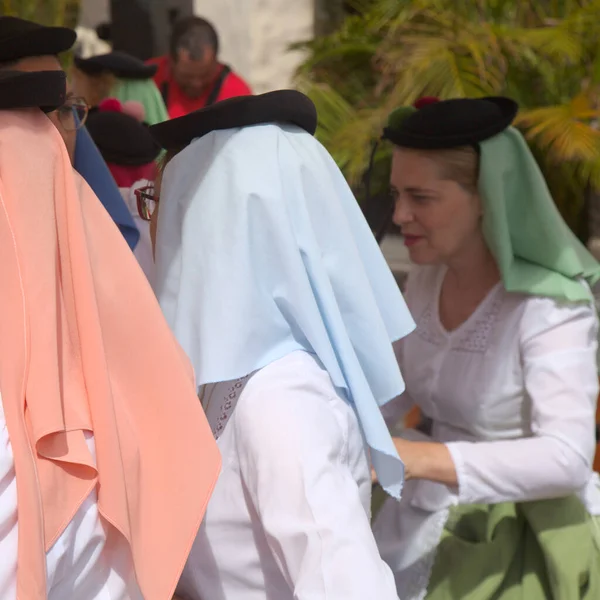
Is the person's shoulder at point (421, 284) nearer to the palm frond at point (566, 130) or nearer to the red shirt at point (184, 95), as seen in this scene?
the palm frond at point (566, 130)

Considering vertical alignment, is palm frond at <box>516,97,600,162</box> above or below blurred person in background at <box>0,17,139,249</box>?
below

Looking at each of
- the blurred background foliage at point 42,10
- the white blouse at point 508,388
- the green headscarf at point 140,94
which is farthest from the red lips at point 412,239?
the blurred background foliage at point 42,10

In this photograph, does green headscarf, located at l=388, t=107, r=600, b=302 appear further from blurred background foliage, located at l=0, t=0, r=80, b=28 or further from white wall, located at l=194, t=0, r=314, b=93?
white wall, located at l=194, t=0, r=314, b=93

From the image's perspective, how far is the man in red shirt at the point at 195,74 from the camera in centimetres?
448

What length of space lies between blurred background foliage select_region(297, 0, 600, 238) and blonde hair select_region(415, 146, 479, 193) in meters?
1.15

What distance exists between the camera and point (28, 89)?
1092 mm

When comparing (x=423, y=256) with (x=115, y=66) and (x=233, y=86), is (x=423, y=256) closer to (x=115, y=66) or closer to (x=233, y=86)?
(x=115, y=66)

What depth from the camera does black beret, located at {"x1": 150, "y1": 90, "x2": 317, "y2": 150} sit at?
137 cm

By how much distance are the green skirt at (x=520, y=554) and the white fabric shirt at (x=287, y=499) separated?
647 mm

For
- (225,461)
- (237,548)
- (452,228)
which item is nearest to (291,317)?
(225,461)

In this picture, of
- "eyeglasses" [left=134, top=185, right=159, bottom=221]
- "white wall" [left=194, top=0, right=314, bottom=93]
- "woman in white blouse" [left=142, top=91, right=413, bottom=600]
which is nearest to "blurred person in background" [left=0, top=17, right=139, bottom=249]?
"eyeglasses" [left=134, top=185, right=159, bottom=221]

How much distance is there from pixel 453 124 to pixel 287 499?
127 cm

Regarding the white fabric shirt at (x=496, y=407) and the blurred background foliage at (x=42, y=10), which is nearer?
the white fabric shirt at (x=496, y=407)

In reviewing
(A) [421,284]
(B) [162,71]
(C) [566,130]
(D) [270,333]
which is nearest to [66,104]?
(A) [421,284]
